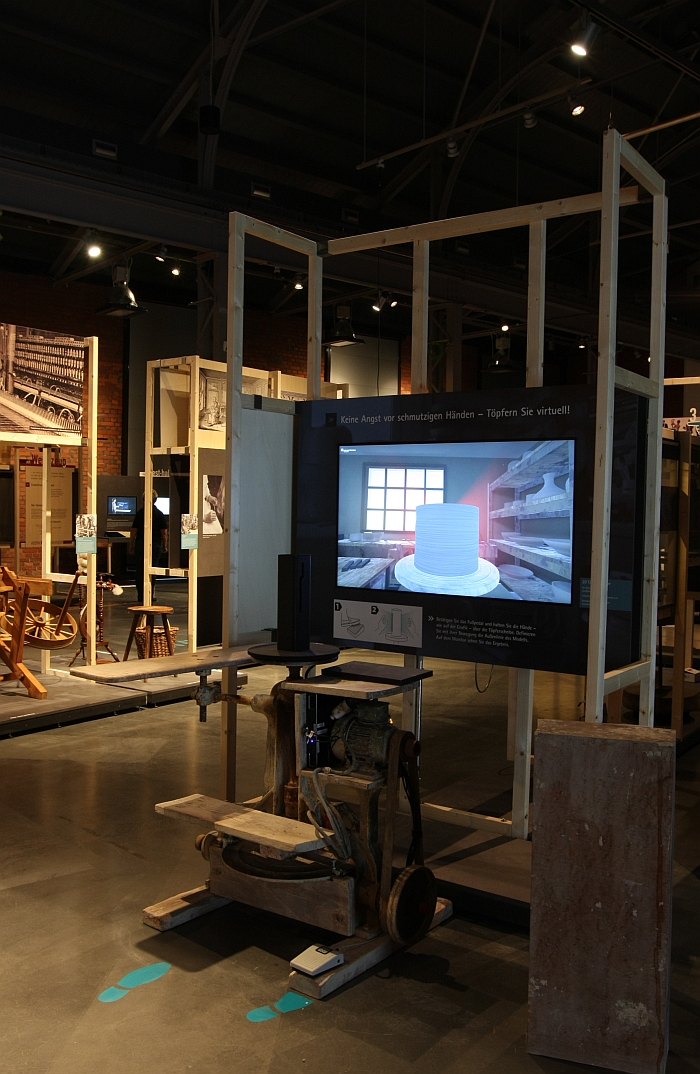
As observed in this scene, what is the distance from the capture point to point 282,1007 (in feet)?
9.09

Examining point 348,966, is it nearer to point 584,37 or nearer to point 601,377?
point 601,377

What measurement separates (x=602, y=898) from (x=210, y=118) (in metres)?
8.77

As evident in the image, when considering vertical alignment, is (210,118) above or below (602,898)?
above

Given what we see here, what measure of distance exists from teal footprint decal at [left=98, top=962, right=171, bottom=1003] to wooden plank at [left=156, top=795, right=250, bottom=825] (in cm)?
47

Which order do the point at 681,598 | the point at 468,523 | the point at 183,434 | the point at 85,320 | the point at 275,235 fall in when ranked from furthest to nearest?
the point at 85,320 < the point at 183,434 < the point at 681,598 < the point at 275,235 < the point at 468,523

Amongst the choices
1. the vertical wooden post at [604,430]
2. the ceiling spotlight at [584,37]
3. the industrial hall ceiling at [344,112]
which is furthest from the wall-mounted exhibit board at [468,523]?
the industrial hall ceiling at [344,112]

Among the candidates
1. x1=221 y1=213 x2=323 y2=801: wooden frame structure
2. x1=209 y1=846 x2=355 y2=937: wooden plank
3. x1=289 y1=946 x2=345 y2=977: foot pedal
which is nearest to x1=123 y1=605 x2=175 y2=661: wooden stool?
x1=221 y1=213 x2=323 y2=801: wooden frame structure

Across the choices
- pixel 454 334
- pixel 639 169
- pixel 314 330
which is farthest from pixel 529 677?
pixel 454 334

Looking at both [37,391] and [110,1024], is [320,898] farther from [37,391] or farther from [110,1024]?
[37,391]

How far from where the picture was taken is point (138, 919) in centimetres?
337

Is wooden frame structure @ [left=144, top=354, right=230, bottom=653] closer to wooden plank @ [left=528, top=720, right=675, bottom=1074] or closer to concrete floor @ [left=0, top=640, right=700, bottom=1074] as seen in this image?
concrete floor @ [left=0, top=640, right=700, bottom=1074]

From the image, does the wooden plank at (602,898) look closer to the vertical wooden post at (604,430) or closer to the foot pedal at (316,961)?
the vertical wooden post at (604,430)

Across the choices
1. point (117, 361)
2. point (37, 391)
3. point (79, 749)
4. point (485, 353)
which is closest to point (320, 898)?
point (79, 749)

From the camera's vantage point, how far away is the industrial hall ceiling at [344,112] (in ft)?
29.2
